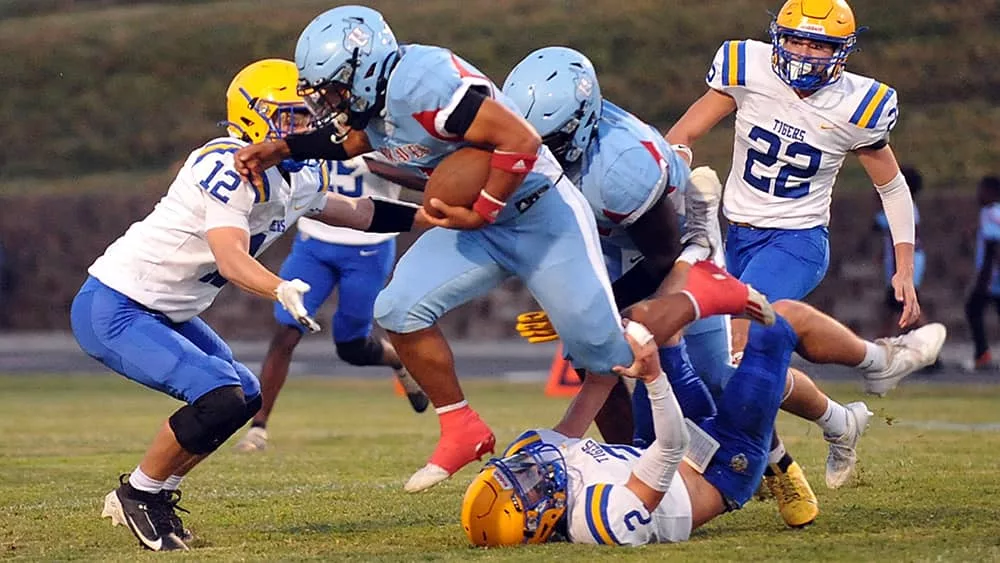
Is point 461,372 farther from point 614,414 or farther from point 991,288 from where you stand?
point 614,414

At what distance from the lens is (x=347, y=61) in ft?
16.5

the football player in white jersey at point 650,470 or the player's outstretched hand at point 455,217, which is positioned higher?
the player's outstretched hand at point 455,217

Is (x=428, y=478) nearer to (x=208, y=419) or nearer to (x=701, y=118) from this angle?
(x=208, y=419)

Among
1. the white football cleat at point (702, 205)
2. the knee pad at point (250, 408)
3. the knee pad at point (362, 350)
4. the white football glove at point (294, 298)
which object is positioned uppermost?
the white football glove at point (294, 298)

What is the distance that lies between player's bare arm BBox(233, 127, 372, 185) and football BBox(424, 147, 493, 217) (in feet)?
1.03

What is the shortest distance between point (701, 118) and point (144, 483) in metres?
2.55

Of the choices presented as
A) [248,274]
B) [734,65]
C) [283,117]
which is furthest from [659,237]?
[248,274]

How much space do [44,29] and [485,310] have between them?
41.7 ft

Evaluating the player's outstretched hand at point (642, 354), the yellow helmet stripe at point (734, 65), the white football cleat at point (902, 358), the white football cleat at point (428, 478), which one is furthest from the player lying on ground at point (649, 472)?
the yellow helmet stripe at point (734, 65)

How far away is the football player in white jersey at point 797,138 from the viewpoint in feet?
20.7

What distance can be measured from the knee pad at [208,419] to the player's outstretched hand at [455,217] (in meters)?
0.90

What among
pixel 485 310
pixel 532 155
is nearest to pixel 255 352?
pixel 485 310

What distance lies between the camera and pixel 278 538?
5.49m

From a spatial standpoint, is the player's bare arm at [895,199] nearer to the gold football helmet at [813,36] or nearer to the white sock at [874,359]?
the gold football helmet at [813,36]
